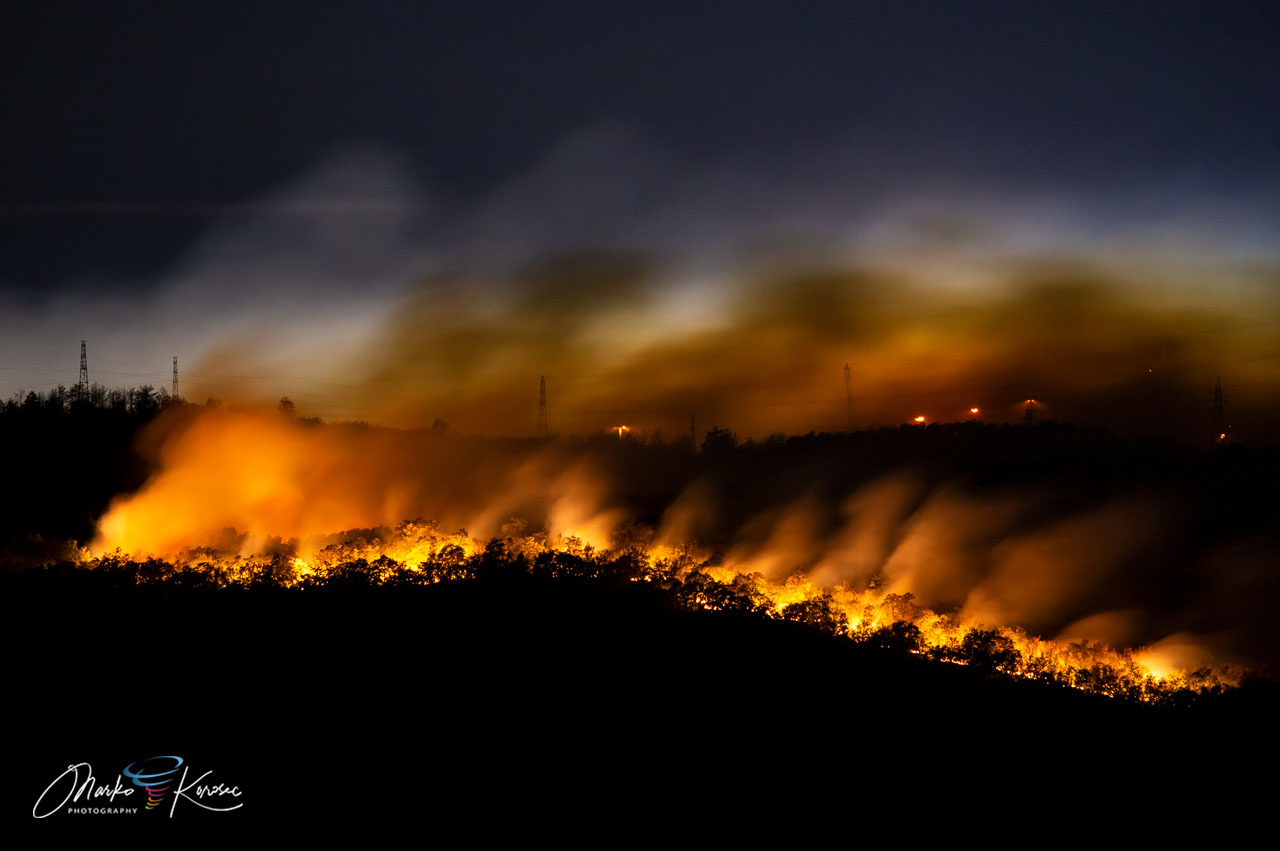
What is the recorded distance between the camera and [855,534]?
2248cm

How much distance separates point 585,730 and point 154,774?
4743 millimetres

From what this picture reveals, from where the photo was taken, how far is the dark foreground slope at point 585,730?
9523 millimetres

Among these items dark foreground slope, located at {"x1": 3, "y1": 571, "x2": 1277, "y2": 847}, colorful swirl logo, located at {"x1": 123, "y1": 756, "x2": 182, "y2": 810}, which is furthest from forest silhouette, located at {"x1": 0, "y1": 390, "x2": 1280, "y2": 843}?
colorful swirl logo, located at {"x1": 123, "y1": 756, "x2": 182, "y2": 810}

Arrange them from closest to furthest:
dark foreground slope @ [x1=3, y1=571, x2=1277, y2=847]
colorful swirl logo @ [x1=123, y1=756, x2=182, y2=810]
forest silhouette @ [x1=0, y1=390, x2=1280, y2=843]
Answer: dark foreground slope @ [x1=3, y1=571, x2=1277, y2=847] < colorful swirl logo @ [x1=123, y1=756, x2=182, y2=810] < forest silhouette @ [x1=0, y1=390, x2=1280, y2=843]

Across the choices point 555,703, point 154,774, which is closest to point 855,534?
point 555,703

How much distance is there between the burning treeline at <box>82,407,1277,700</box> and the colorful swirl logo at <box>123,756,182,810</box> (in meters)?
6.16

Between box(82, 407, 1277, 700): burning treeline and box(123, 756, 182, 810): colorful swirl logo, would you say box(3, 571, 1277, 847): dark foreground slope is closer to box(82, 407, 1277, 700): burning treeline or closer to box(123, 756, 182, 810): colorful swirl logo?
box(123, 756, 182, 810): colorful swirl logo

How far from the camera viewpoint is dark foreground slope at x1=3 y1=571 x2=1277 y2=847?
9.52 metres

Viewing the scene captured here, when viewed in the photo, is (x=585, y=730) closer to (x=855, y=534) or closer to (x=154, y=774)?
(x=154, y=774)

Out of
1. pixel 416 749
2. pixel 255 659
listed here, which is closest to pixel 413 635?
pixel 255 659

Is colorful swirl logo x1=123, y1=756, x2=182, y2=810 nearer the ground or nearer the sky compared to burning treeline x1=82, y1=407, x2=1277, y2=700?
nearer the ground

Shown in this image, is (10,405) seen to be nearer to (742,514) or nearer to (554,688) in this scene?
(742,514)

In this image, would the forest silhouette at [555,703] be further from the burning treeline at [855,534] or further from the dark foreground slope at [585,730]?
the burning treeline at [855,534]

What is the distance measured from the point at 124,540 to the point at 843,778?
2106 cm
